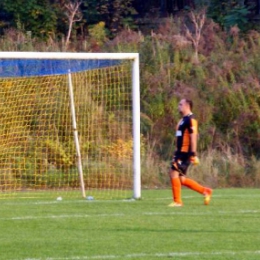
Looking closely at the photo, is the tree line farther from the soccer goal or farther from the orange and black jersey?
the orange and black jersey

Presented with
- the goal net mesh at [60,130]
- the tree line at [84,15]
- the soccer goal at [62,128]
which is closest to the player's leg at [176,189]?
the soccer goal at [62,128]

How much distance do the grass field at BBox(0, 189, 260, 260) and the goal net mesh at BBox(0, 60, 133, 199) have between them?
10.1 feet

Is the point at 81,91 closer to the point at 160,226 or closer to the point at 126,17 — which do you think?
the point at 160,226

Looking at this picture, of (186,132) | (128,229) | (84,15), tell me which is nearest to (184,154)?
(186,132)

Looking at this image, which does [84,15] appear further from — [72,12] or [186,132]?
[186,132]

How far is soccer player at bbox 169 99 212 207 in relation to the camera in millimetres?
14133

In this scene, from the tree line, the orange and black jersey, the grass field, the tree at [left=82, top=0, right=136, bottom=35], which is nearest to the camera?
the grass field

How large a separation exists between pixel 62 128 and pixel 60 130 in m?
0.09

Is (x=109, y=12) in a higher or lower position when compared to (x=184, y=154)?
higher

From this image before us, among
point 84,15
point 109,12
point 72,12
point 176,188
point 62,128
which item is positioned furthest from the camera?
point 109,12

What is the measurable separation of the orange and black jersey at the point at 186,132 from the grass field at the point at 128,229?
0.94m

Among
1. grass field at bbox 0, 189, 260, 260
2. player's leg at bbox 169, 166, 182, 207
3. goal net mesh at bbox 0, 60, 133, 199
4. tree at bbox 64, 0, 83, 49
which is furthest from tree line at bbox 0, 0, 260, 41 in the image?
player's leg at bbox 169, 166, 182, 207

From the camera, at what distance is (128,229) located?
1121 cm

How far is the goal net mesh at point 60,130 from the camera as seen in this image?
727 inches
